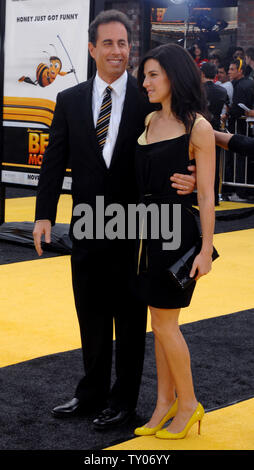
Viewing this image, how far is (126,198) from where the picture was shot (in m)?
3.73

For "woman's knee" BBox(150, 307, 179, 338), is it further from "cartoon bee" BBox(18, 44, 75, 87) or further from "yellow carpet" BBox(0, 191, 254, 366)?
"cartoon bee" BBox(18, 44, 75, 87)

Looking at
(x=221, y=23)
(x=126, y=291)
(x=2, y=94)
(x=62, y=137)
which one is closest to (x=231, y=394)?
(x=126, y=291)

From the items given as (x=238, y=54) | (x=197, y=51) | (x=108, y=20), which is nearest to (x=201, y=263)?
(x=108, y=20)

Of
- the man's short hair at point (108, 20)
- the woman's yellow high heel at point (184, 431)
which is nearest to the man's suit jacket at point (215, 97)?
the man's short hair at point (108, 20)

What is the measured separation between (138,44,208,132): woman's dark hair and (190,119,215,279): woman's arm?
0.07 metres

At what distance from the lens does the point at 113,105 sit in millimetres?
3711

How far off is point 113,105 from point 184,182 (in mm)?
630

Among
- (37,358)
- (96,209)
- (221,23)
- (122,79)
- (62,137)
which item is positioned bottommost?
(37,358)

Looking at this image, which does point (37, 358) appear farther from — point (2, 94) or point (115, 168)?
point (2, 94)

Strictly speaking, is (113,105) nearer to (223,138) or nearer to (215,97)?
(223,138)

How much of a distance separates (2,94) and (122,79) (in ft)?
17.2

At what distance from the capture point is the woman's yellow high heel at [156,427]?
11.7 feet

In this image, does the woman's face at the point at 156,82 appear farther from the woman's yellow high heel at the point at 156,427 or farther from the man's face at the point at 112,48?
the woman's yellow high heel at the point at 156,427

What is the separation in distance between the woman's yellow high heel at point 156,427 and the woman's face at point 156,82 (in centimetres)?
140
